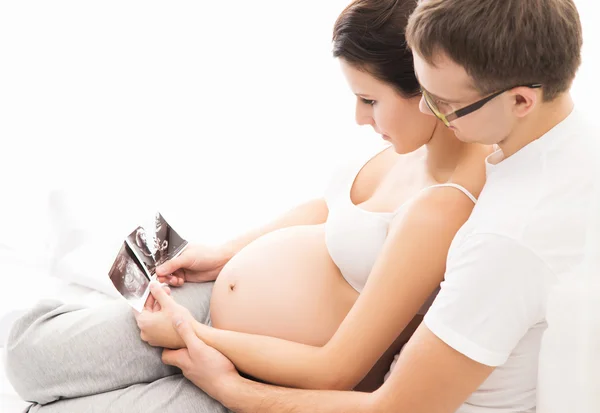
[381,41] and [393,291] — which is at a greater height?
[381,41]

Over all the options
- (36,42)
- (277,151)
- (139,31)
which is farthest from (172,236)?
(36,42)

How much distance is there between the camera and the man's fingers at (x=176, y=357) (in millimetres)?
1480

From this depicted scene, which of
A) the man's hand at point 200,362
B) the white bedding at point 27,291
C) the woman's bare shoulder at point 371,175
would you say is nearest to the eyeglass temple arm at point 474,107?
the woman's bare shoulder at point 371,175

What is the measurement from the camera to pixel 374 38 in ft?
4.33

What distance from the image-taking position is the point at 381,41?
4.32 ft

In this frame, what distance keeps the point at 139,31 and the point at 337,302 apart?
149 cm

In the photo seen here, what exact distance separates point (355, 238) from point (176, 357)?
17.0 inches

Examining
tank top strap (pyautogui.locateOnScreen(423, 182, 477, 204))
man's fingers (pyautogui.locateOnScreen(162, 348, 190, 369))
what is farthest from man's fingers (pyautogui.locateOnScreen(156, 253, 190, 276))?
tank top strap (pyautogui.locateOnScreen(423, 182, 477, 204))

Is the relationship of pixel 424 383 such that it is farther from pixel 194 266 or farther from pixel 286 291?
pixel 194 266

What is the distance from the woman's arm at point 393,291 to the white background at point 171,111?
0.80 meters

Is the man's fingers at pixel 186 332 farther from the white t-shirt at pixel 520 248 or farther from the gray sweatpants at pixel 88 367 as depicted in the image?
the white t-shirt at pixel 520 248

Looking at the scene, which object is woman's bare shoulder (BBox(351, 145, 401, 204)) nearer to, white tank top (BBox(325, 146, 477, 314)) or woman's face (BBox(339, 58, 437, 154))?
white tank top (BBox(325, 146, 477, 314))

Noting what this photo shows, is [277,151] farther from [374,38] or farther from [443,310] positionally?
[443,310]

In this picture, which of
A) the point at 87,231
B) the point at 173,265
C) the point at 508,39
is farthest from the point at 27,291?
the point at 508,39
